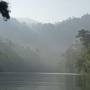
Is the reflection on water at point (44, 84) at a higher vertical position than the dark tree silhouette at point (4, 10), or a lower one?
lower

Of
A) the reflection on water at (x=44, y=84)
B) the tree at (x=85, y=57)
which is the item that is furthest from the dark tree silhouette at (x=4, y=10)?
the tree at (x=85, y=57)

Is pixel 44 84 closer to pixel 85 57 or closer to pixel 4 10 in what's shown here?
pixel 4 10

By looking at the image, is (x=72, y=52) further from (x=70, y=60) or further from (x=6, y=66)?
(x=6, y=66)

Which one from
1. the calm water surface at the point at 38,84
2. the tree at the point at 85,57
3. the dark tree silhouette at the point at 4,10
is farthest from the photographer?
the tree at the point at 85,57

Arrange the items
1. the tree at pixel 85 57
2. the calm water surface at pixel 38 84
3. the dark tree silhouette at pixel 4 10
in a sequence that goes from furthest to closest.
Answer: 1. the tree at pixel 85 57
2. the calm water surface at pixel 38 84
3. the dark tree silhouette at pixel 4 10

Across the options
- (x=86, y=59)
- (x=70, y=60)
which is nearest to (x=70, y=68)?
(x=70, y=60)

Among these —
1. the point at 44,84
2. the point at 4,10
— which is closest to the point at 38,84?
the point at 44,84

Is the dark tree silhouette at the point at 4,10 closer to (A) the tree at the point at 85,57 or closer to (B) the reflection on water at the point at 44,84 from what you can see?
(B) the reflection on water at the point at 44,84

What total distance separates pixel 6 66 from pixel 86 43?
84.3 metres

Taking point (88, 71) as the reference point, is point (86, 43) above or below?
above

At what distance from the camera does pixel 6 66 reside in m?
185

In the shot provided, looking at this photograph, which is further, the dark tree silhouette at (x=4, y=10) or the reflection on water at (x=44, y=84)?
the reflection on water at (x=44, y=84)

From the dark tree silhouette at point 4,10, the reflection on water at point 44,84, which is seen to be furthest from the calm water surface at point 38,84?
the dark tree silhouette at point 4,10

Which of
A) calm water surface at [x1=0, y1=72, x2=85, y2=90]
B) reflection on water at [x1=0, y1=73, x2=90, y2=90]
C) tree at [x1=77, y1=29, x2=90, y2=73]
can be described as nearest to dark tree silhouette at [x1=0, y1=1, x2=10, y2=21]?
calm water surface at [x1=0, y1=72, x2=85, y2=90]
